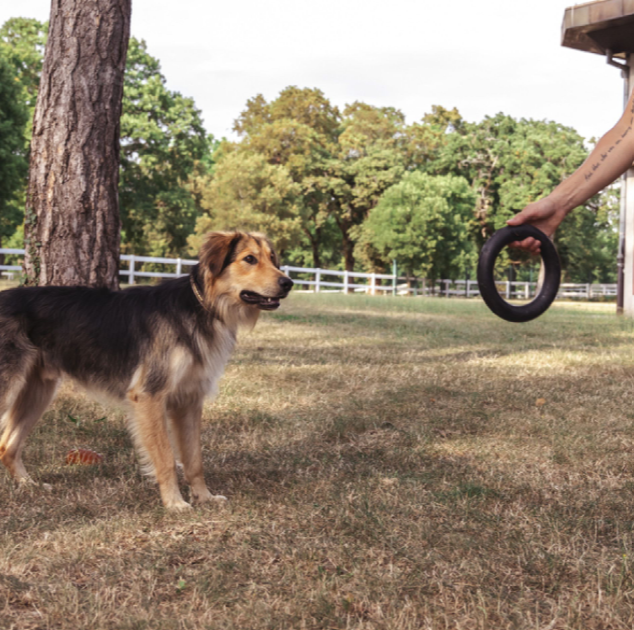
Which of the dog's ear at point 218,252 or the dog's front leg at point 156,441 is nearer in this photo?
the dog's front leg at point 156,441

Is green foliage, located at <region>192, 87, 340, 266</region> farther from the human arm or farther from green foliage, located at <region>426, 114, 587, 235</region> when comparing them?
the human arm

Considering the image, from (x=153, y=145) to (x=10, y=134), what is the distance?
23.4ft

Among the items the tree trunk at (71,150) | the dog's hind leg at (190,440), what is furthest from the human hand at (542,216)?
the tree trunk at (71,150)

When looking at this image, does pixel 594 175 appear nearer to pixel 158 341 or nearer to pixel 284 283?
pixel 284 283

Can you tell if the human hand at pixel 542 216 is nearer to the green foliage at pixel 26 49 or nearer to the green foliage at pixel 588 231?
the green foliage at pixel 26 49

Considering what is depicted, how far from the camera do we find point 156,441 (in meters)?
3.92

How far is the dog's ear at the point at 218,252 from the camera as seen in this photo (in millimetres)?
3994

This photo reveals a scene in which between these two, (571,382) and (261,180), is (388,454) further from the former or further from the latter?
(261,180)

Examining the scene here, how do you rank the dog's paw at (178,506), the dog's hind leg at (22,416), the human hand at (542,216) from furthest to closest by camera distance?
the dog's hind leg at (22,416)
the dog's paw at (178,506)
the human hand at (542,216)

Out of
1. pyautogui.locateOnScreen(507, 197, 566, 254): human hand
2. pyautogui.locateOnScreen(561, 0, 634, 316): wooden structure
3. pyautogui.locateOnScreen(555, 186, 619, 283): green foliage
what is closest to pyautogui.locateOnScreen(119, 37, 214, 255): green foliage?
pyautogui.locateOnScreen(561, 0, 634, 316): wooden structure

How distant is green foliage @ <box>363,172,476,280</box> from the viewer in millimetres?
40688

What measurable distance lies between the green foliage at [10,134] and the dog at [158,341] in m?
25.0

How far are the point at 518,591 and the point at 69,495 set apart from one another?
8.04 ft

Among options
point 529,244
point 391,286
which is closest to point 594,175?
point 529,244
